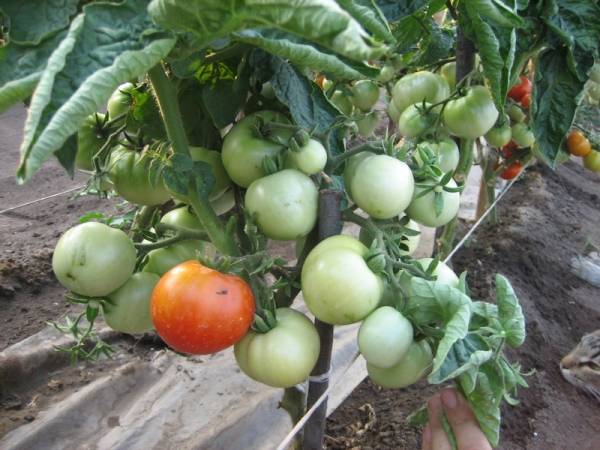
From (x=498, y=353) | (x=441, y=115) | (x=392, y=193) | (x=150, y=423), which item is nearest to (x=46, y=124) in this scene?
(x=392, y=193)

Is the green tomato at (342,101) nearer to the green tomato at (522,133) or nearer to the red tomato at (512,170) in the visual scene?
the green tomato at (522,133)

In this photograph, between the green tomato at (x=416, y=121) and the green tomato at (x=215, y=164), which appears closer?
the green tomato at (x=215, y=164)

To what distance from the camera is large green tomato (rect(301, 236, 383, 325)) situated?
2.06ft

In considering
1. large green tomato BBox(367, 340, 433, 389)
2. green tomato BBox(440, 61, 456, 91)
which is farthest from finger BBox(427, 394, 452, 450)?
green tomato BBox(440, 61, 456, 91)

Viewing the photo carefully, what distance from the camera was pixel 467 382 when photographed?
2.06 ft

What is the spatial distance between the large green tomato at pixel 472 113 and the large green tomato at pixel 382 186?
0.47 meters

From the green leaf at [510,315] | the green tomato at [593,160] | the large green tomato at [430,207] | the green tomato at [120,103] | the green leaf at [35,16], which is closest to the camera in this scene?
the green leaf at [35,16]

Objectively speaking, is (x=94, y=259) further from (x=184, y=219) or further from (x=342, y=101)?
(x=342, y=101)

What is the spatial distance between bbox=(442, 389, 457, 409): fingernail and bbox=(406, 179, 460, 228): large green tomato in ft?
0.76

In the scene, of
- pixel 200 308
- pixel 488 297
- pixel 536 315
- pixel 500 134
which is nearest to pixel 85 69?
pixel 200 308

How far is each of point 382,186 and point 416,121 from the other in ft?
1.90

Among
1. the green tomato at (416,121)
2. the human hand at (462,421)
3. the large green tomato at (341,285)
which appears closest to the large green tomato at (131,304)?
the large green tomato at (341,285)

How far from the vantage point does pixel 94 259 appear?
2.29ft

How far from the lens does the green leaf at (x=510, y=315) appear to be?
644mm
